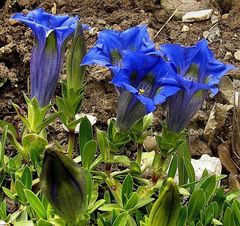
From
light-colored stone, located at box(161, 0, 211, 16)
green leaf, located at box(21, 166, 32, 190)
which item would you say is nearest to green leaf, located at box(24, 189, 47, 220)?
green leaf, located at box(21, 166, 32, 190)

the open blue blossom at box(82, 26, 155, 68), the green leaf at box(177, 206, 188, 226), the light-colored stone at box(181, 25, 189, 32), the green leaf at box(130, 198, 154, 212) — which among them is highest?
the open blue blossom at box(82, 26, 155, 68)

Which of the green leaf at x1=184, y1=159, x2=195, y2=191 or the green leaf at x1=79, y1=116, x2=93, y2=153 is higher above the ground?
the green leaf at x1=79, y1=116, x2=93, y2=153

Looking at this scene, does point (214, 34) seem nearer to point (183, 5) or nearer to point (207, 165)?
point (183, 5)

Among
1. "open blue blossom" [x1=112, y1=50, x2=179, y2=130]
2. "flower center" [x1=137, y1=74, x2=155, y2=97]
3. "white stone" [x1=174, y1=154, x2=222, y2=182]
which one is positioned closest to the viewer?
"open blue blossom" [x1=112, y1=50, x2=179, y2=130]

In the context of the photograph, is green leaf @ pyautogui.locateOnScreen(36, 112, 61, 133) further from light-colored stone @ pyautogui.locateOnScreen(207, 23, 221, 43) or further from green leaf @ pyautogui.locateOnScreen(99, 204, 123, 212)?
light-colored stone @ pyautogui.locateOnScreen(207, 23, 221, 43)

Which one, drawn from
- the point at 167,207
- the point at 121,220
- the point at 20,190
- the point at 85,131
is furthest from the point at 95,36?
the point at 167,207

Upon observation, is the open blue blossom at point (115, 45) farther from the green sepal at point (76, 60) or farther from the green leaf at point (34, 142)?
the green leaf at point (34, 142)

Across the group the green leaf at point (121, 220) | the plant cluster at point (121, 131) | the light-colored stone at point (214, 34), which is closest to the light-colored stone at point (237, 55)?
the light-colored stone at point (214, 34)
